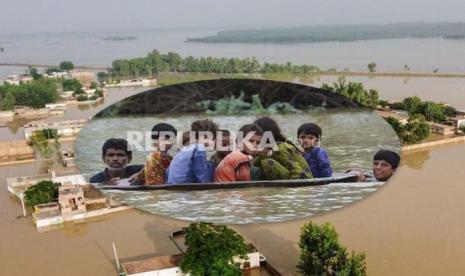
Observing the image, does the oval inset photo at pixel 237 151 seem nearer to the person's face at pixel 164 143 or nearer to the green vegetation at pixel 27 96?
the person's face at pixel 164 143

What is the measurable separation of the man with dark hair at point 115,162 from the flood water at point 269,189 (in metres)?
0.12

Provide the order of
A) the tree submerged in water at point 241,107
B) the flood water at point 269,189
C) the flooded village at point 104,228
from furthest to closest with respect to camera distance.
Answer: the tree submerged in water at point 241,107 < the flood water at point 269,189 < the flooded village at point 104,228

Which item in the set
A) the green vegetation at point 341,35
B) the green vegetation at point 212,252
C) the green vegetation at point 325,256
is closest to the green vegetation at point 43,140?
the green vegetation at point 212,252

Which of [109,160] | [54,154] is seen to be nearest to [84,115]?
[54,154]

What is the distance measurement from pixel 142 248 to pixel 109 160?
1930 millimetres

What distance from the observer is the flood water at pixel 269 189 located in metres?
7.35

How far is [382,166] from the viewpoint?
338 inches

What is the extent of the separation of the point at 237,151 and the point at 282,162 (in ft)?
2.45

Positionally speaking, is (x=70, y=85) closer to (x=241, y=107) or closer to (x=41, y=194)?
(x=41, y=194)

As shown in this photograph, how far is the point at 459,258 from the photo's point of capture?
6.69 metres

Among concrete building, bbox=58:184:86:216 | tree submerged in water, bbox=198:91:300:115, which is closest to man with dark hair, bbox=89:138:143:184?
concrete building, bbox=58:184:86:216

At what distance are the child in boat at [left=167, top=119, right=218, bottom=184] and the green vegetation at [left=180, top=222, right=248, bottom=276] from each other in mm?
1742

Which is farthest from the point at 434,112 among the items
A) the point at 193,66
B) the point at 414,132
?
the point at 193,66

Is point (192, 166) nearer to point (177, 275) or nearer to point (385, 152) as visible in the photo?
point (177, 275)
